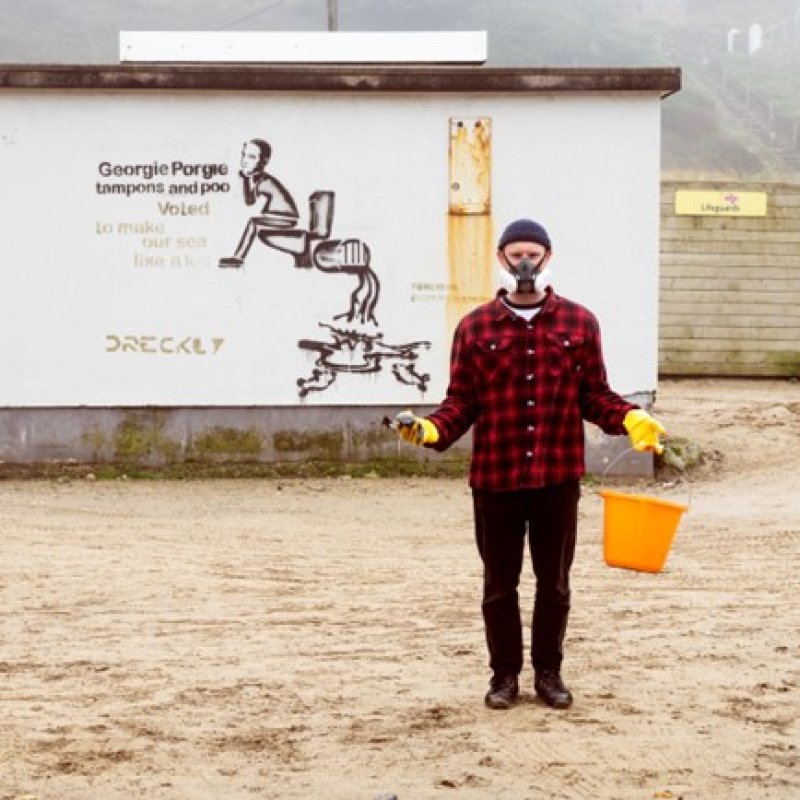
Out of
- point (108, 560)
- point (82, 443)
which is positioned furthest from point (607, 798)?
point (82, 443)

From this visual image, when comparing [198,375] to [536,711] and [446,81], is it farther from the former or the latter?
[536,711]

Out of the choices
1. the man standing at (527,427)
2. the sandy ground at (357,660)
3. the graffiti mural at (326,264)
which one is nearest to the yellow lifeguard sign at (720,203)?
the graffiti mural at (326,264)

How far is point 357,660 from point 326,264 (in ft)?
23.9

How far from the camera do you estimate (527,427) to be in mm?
6988

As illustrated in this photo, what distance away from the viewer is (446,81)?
578 inches

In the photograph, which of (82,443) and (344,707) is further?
(82,443)

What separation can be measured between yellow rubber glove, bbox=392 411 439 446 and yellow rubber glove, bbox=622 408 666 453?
719 mm

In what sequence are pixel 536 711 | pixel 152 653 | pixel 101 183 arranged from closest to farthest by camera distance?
pixel 536 711, pixel 152 653, pixel 101 183

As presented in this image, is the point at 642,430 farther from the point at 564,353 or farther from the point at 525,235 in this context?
the point at 525,235

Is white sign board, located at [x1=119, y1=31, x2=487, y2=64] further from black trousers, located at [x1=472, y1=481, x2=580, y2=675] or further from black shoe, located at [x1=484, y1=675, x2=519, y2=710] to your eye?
black shoe, located at [x1=484, y1=675, x2=519, y2=710]

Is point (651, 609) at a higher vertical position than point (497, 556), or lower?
lower

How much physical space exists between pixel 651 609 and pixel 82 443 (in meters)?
6.85

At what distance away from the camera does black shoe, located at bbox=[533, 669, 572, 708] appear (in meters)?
7.07

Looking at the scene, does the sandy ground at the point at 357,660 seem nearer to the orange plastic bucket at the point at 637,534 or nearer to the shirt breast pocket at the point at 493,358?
the orange plastic bucket at the point at 637,534
